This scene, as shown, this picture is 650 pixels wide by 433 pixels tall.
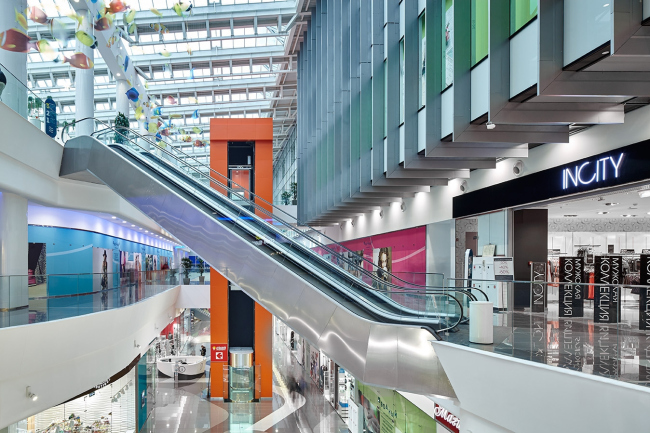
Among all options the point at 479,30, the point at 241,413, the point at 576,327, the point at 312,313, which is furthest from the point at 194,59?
the point at 576,327

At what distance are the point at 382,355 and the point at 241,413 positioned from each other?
40.3ft

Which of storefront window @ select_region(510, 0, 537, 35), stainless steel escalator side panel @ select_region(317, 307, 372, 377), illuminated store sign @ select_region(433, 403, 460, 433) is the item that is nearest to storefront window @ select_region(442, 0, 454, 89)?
storefront window @ select_region(510, 0, 537, 35)

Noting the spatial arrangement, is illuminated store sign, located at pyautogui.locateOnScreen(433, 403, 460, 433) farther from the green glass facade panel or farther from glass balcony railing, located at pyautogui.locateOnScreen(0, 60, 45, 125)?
glass balcony railing, located at pyautogui.locateOnScreen(0, 60, 45, 125)

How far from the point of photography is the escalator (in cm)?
855

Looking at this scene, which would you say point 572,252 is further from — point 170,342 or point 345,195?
point 170,342

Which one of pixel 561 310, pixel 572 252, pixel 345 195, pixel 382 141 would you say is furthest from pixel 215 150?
pixel 561 310

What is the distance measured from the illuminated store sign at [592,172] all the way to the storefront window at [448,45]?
9.29ft

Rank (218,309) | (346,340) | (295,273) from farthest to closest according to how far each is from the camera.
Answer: (218,309)
(295,273)
(346,340)

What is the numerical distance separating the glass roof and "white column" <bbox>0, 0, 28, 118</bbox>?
11.7 ft

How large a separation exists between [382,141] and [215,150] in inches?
402

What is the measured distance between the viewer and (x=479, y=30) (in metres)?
9.32

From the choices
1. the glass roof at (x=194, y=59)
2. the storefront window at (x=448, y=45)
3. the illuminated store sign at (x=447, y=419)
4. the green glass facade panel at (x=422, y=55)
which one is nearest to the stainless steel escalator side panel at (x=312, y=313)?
the illuminated store sign at (x=447, y=419)

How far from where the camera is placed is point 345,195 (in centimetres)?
1772

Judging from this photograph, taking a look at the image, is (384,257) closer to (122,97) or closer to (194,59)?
(122,97)
